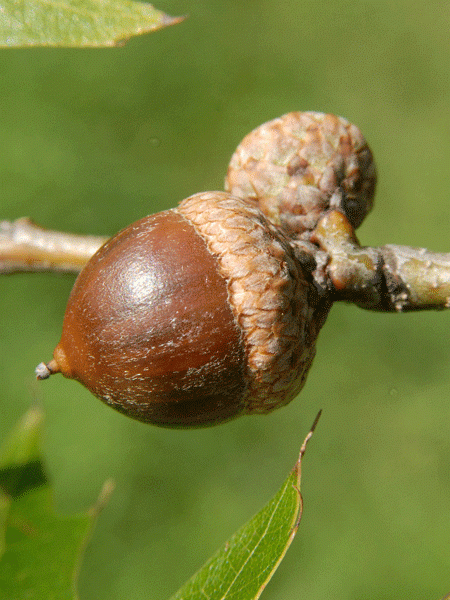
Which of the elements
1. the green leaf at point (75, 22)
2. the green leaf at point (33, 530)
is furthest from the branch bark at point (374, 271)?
the green leaf at point (33, 530)

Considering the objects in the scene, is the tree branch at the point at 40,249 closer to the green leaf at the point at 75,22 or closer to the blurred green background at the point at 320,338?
the green leaf at the point at 75,22

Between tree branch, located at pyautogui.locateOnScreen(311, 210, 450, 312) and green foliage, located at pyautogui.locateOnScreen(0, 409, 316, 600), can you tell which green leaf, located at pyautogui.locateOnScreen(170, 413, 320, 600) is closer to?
green foliage, located at pyautogui.locateOnScreen(0, 409, 316, 600)

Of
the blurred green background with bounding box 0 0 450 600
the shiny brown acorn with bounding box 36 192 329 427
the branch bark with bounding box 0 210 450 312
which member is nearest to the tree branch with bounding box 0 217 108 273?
the shiny brown acorn with bounding box 36 192 329 427

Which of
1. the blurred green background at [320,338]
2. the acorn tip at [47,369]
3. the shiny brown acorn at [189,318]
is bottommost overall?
the blurred green background at [320,338]

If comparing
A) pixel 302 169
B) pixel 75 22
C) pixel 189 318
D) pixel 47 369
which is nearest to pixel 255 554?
pixel 189 318

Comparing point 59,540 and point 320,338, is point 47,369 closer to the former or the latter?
point 59,540
